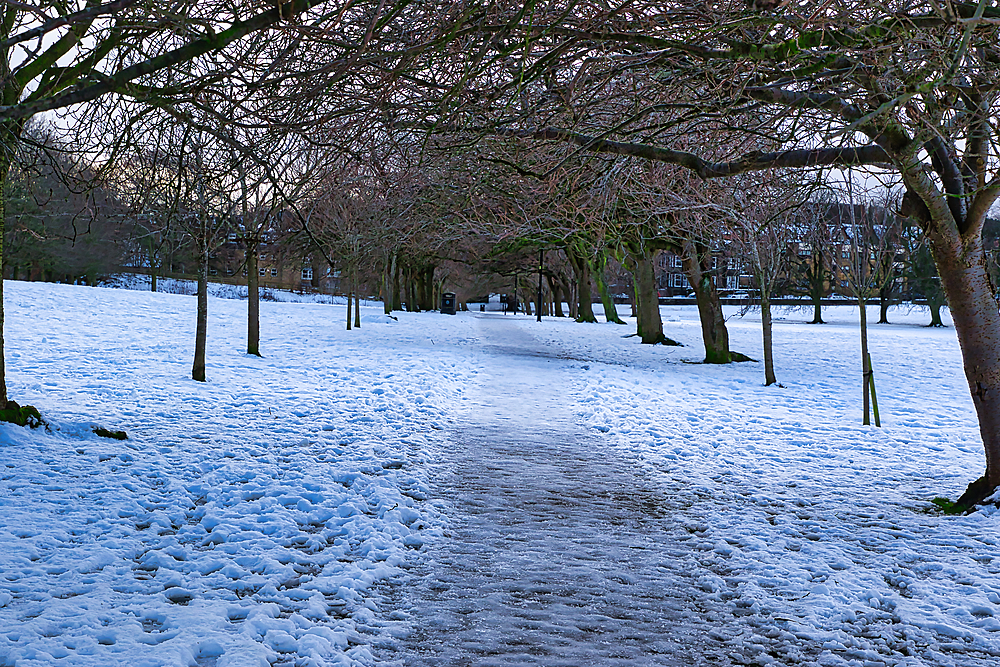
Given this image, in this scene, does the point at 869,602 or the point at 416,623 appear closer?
the point at 416,623

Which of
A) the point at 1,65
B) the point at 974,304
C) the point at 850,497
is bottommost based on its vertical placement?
the point at 850,497

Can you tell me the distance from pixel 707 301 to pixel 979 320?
491 inches

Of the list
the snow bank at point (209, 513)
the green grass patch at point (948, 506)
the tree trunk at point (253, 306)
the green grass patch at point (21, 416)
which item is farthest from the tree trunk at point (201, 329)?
the green grass patch at point (948, 506)

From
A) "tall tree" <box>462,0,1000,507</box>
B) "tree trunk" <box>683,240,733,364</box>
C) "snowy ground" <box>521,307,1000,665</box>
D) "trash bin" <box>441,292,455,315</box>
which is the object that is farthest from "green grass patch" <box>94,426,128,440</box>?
"trash bin" <box>441,292,455,315</box>

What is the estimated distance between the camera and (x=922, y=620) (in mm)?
3824

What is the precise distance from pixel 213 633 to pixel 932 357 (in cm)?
2418

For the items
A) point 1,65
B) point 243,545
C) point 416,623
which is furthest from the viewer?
point 1,65

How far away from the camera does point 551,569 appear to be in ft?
14.7

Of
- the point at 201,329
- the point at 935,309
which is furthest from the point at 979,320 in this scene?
the point at 935,309

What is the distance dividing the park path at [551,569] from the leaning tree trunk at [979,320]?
8.01 ft

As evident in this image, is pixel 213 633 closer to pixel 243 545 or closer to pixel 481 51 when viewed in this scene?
pixel 243 545

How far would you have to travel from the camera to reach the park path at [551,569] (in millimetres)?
3453

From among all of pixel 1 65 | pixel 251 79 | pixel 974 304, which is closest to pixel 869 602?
pixel 974 304

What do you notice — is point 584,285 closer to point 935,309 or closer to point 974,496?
point 935,309
